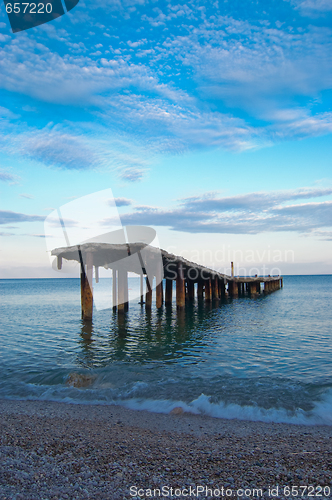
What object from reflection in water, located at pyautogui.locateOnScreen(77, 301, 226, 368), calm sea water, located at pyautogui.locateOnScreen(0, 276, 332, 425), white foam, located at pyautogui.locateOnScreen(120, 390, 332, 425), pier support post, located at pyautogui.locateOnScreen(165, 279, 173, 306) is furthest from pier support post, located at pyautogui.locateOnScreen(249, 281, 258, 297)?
white foam, located at pyautogui.locateOnScreen(120, 390, 332, 425)

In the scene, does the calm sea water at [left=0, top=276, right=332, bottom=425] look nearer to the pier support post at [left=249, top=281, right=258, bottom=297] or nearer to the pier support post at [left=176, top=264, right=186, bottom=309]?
the pier support post at [left=176, top=264, right=186, bottom=309]

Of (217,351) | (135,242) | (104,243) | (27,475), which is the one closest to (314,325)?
(217,351)

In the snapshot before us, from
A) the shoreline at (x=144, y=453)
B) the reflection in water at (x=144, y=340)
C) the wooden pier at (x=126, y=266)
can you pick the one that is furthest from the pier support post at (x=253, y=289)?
the shoreline at (x=144, y=453)

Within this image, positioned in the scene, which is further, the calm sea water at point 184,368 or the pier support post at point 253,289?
the pier support post at point 253,289

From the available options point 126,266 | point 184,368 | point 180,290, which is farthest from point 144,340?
point 126,266

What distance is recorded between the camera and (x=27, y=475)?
3.43 meters

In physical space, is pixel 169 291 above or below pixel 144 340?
above

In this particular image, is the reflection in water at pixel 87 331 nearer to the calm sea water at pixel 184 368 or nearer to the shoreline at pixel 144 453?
the calm sea water at pixel 184 368

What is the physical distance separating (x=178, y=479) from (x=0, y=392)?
5289 millimetres

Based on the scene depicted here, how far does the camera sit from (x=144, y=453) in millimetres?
4055

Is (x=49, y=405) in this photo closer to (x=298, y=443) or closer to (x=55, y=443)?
(x=55, y=443)

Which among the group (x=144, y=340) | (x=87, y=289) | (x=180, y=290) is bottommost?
(x=144, y=340)

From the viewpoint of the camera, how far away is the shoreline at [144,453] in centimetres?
332

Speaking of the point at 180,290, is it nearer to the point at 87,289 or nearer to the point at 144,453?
the point at 87,289
